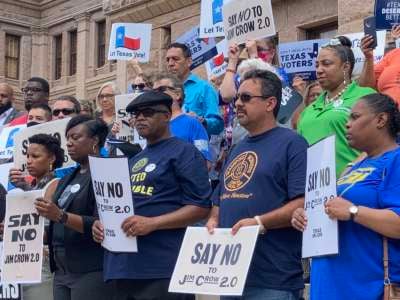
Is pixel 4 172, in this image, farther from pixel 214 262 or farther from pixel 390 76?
pixel 214 262

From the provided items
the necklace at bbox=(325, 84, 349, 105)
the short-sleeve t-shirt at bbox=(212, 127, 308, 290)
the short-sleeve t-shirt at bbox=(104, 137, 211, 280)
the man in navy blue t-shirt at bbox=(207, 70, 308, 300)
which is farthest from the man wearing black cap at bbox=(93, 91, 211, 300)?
the necklace at bbox=(325, 84, 349, 105)

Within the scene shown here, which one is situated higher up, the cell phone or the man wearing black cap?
the cell phone

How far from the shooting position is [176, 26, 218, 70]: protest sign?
360 inches

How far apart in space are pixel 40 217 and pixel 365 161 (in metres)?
2.22

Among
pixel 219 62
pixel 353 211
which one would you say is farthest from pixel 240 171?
pixel 219 62

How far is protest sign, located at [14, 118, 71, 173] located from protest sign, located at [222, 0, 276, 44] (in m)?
1.70

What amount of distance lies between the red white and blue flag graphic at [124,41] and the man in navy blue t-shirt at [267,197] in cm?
568

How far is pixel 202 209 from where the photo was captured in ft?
16.3

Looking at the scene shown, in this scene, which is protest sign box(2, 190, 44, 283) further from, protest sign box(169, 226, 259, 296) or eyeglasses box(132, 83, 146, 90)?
eyeglasses box(132, 83, 146, 90)

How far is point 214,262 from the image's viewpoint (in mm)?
4391

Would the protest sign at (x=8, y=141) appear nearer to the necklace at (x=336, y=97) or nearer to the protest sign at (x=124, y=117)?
the protest sign at (x=124, y=117)

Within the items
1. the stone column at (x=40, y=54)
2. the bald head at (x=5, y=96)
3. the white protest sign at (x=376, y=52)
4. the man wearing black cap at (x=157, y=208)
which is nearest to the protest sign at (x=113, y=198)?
the man wearing black cap at (x=157, y=208)

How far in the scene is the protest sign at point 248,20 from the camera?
7184 millimetres

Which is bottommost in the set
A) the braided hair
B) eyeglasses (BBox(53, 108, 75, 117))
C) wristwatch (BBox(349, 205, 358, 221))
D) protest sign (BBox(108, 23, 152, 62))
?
wristwatch (BBox(349, 205, 358, 221))
